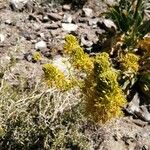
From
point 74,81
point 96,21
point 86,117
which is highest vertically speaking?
point 74,81

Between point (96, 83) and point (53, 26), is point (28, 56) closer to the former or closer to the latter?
point (53, 26)

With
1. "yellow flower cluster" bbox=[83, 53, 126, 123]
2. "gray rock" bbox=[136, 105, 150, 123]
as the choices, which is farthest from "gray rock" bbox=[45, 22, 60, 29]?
Result: "yellow flower cluster" bbox=[83, 53, 126, 123]

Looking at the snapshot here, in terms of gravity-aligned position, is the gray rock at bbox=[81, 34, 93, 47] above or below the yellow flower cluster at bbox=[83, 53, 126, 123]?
below

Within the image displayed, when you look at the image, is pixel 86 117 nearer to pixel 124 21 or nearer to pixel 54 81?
pixel 54 81

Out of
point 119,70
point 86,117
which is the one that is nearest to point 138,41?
point 119,70

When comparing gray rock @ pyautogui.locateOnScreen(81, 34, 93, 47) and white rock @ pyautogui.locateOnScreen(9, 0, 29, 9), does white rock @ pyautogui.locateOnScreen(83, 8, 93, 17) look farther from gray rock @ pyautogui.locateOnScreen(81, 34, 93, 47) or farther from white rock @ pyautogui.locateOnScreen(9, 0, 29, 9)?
white rock @ pyautogui.locateOnScreen(9, 0, 29, 9)

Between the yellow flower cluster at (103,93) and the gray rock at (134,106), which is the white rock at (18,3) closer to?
the gray rock at (134,106)

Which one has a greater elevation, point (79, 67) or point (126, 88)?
point (79, 67)
